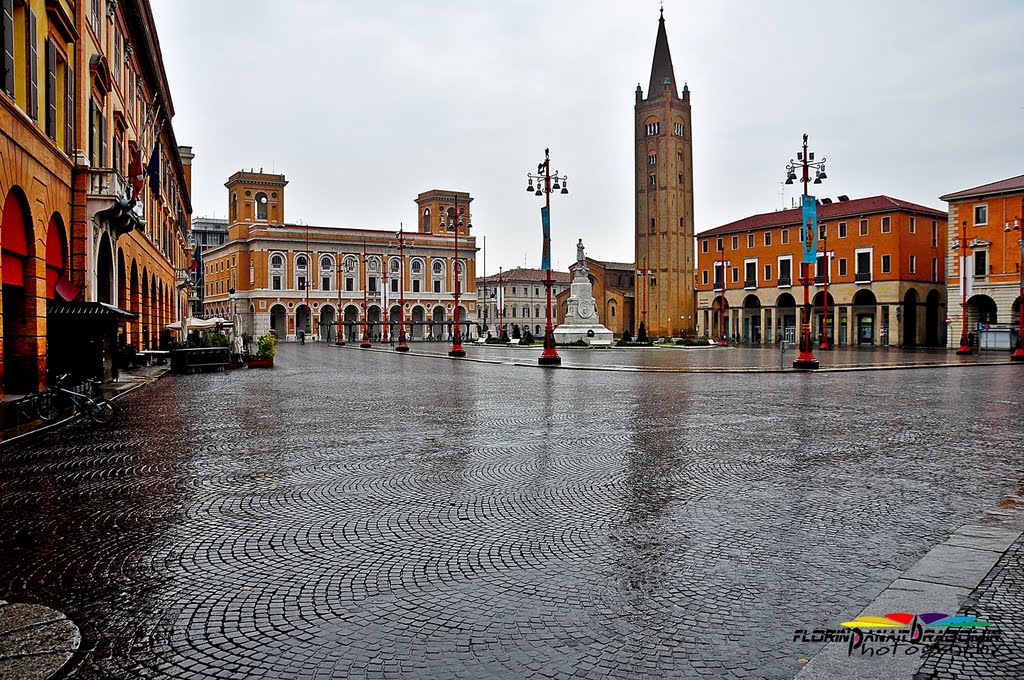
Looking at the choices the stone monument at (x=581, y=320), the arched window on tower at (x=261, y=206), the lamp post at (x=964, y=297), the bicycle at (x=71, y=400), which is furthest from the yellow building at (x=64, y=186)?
the arched window on tower at (x=261, y=206)

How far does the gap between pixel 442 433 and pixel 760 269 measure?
239 ft

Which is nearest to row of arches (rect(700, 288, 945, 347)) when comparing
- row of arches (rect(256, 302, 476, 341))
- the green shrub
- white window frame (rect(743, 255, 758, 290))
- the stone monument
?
white window frame (rect(743, 255, 758, 290))

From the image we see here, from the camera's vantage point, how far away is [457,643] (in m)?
4.16

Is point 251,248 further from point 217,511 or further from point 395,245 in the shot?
point 217,511

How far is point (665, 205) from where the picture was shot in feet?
312

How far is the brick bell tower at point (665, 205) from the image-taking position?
310ft

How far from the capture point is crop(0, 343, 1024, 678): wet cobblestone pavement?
4.14 meters

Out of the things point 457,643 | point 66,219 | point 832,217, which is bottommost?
point 457,643

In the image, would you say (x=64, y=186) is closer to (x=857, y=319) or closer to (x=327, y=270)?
(x=857, y=319)

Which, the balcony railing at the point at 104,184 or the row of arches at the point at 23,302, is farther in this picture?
the balcony railing at the point at 104,184

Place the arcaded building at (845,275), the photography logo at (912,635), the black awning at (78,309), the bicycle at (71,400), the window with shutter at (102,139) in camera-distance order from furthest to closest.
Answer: the arcaded building at (845,275) → the window with shutter at (102,139) → the black awning at (78,309) → the bicycle at (71,400) → the photography logo at (912,635)

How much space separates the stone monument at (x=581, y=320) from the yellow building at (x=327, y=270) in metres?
37.0

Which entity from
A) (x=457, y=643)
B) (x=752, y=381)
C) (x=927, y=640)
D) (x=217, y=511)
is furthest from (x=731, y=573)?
(x=752, y=381)

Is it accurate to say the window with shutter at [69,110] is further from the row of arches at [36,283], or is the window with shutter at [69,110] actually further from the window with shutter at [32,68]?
the window with shutter at [32,68]
